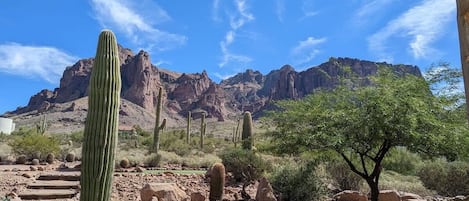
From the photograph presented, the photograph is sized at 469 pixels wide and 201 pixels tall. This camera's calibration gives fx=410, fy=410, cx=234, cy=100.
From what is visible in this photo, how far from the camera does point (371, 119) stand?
30.3ft

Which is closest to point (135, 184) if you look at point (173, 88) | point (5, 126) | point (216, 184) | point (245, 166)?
point (216, 184)

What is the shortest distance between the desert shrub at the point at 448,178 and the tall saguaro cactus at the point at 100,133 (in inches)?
516

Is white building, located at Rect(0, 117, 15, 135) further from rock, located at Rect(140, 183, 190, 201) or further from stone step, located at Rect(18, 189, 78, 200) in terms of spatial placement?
rock, located at Rect(140, 183, 190, 201)

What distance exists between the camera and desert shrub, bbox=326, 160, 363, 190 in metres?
15.2

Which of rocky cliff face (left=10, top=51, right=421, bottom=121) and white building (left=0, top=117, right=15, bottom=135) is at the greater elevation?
rocky cliff face (left=10, top=51, right=421, bottom=121)

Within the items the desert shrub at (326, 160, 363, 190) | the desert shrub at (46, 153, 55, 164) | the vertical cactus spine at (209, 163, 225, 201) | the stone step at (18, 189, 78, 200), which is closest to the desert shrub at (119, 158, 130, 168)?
the desert shrub at (46, 153, 55, 164)

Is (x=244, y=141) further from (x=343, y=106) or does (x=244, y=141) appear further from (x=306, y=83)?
(x=306, y=83)

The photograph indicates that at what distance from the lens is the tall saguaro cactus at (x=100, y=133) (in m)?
6.48

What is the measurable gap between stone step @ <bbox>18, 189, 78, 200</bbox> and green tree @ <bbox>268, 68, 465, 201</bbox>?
6.35m

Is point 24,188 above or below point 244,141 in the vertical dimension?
below

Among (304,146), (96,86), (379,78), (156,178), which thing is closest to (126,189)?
(156,178)

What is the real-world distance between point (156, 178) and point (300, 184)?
5.78 metres

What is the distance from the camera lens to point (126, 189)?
12930 millimetres

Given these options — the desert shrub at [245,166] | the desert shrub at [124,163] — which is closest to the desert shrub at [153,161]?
the desert shrub at [124,163]
